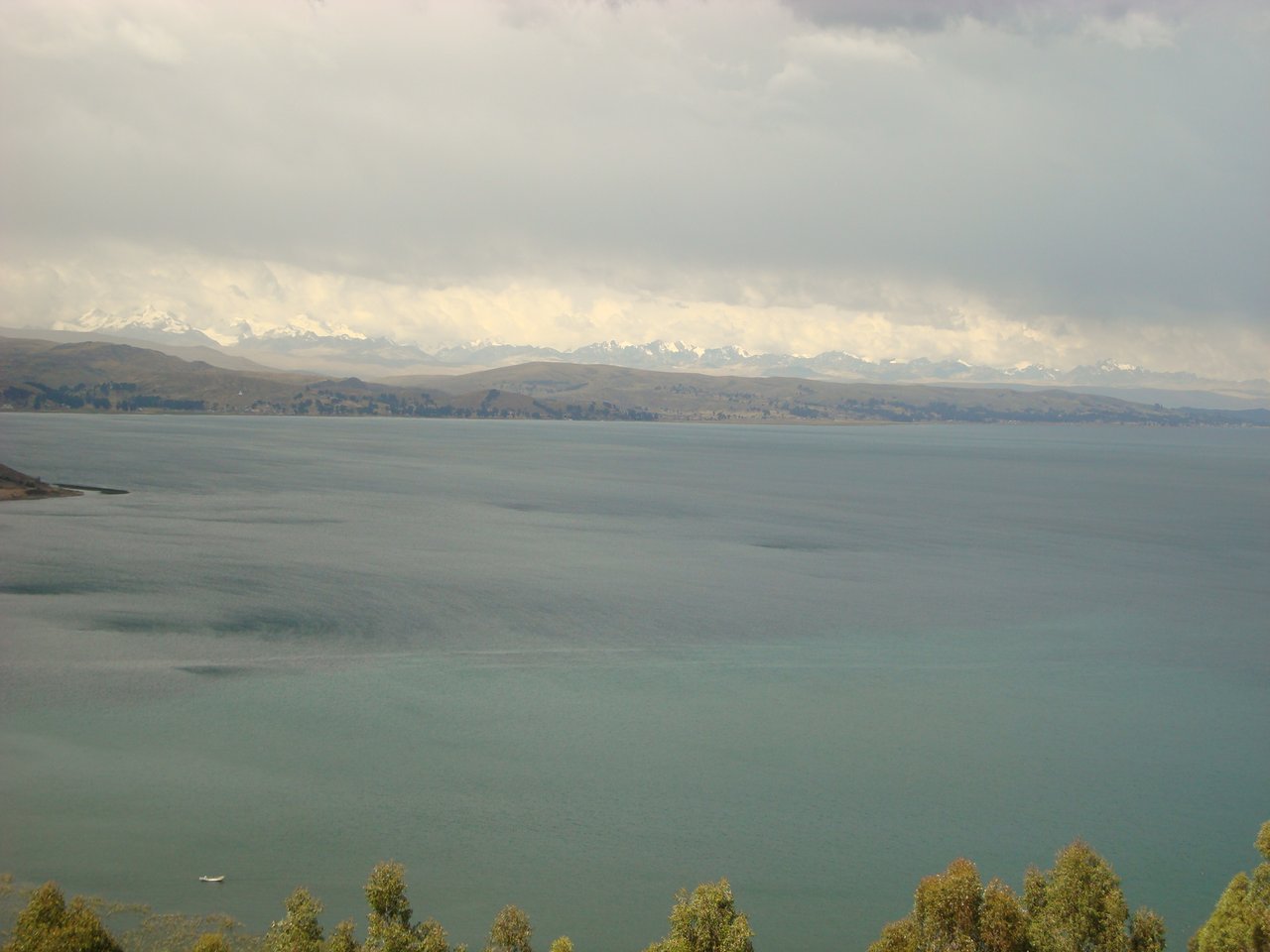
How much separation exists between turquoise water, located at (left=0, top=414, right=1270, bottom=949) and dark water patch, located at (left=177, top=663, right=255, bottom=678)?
6.2 inches

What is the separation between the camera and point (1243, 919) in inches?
734

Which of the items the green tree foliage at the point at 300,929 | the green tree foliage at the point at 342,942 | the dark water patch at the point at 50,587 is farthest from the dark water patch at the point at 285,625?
the green tree foliage at the point at 342,942

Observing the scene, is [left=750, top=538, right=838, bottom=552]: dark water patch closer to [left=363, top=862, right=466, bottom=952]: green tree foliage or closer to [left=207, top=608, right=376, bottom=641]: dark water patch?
[left=207, top=608, right=376, bottom=641]: dark water patch

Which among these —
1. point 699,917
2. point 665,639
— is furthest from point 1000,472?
point 699,917

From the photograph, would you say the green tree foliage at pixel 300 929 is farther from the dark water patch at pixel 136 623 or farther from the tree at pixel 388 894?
the dark water patch at pixel 136 623

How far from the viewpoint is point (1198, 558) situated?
256 ft

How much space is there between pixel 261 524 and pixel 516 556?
2207 centimetres

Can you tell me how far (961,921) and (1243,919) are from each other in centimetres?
490

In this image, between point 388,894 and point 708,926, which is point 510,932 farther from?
point 708,926

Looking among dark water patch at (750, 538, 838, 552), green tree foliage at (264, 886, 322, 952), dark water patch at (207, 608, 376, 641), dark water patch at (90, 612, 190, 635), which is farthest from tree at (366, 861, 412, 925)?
dark water patch at (750, 538, 838, 552)

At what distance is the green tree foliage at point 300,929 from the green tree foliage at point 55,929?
9.90 ft

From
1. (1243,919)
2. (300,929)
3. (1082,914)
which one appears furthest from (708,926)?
(1243,919)

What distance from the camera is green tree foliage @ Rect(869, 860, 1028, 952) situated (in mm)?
18859

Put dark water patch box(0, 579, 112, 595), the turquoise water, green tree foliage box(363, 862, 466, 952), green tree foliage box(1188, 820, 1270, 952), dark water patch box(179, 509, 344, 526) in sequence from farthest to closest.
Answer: dark water patch box(179, 509, 344, 526)
dark water patch box(0, 579, 112, 595)
the turquoise water
green tree foliage box(363, 862, 466, 952)
green tree foliage box(1188, 820, 1270, 952)
